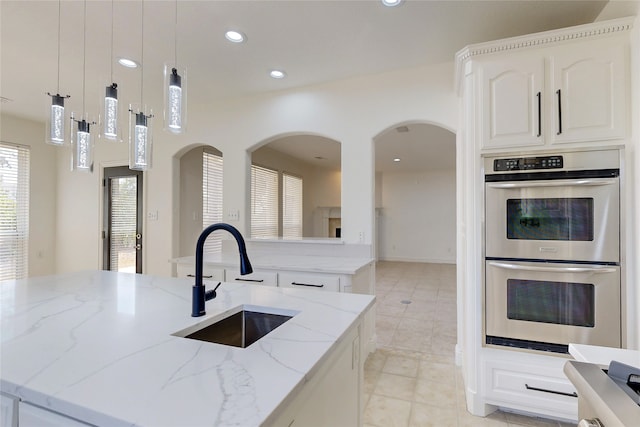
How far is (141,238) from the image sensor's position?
13.9ft

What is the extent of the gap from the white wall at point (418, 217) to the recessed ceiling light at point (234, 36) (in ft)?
22.9

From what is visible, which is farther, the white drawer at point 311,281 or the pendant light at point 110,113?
the white drawer at point 311,281

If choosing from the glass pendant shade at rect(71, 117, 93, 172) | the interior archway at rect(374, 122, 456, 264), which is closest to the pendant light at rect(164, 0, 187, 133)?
the glass pendant shade at rect(71, 117, 93, 172)

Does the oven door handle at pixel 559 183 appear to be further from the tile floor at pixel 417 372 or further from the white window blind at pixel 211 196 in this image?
the white window blind at pixel 211 196

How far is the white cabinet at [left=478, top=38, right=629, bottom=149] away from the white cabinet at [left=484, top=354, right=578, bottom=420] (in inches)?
53.4

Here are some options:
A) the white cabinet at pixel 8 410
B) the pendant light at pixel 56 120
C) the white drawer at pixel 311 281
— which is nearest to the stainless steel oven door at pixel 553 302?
the white drawer at pixel 311 281

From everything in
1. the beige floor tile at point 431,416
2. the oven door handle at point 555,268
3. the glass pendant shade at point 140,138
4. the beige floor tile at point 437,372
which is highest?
the glass pendant shade at point 140,138

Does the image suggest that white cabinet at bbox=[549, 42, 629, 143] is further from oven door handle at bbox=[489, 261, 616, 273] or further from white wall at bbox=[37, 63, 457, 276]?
white wall at bbox=[37, 63, 457, 276]

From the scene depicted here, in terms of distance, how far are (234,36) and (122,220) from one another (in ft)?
11.0

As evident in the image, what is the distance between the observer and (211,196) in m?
4.88

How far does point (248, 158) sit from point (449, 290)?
13.5ft

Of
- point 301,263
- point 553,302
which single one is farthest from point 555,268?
point 301,263

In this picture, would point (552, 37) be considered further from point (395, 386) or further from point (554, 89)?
point (395, 386)

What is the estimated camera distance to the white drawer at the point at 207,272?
2.75 metres
